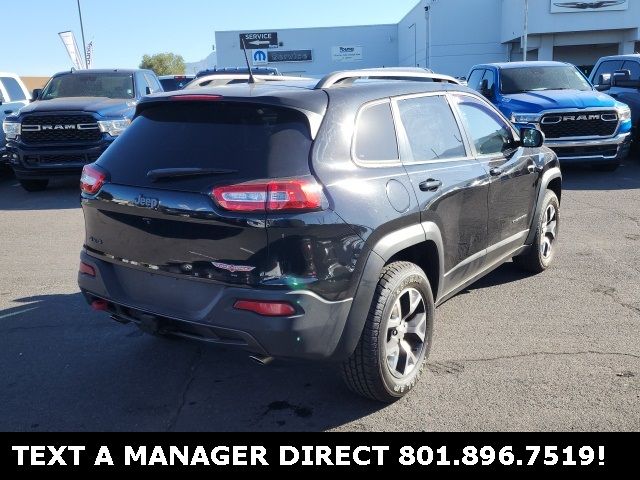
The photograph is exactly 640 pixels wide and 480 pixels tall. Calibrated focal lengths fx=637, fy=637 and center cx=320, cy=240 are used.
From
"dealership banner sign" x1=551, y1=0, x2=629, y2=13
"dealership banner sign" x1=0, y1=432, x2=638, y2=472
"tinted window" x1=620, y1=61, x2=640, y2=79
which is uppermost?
"dealership banner sign" x1=551, y1=0, x2=629, y2=13

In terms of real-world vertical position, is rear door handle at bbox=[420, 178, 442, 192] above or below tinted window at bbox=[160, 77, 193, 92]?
above

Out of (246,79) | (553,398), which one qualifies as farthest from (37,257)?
(553,398)

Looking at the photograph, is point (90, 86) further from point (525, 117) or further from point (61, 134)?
point (525, 117)

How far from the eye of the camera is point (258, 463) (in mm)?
3098

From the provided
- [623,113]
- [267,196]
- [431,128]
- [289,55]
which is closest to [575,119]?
[623,113]

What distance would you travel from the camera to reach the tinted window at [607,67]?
537 inches

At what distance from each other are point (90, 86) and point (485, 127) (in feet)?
29.1

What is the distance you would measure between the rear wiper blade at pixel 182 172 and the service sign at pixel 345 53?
2191 inches

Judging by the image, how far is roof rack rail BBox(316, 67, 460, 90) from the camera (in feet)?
12.1

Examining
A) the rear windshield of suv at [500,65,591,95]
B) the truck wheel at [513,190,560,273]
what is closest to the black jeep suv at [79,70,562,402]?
the truck wheel at [513,190,560,273]

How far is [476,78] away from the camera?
12898 millimetres

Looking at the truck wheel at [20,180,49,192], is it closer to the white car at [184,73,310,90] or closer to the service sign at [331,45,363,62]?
the white car at [184,73,310,90]

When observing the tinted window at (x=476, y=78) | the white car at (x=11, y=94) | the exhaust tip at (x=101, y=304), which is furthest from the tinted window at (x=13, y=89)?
the exhaust tip at (x=101, y=304)

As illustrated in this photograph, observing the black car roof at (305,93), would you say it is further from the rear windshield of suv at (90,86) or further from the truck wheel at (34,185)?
the truck wheel at (34,185)
